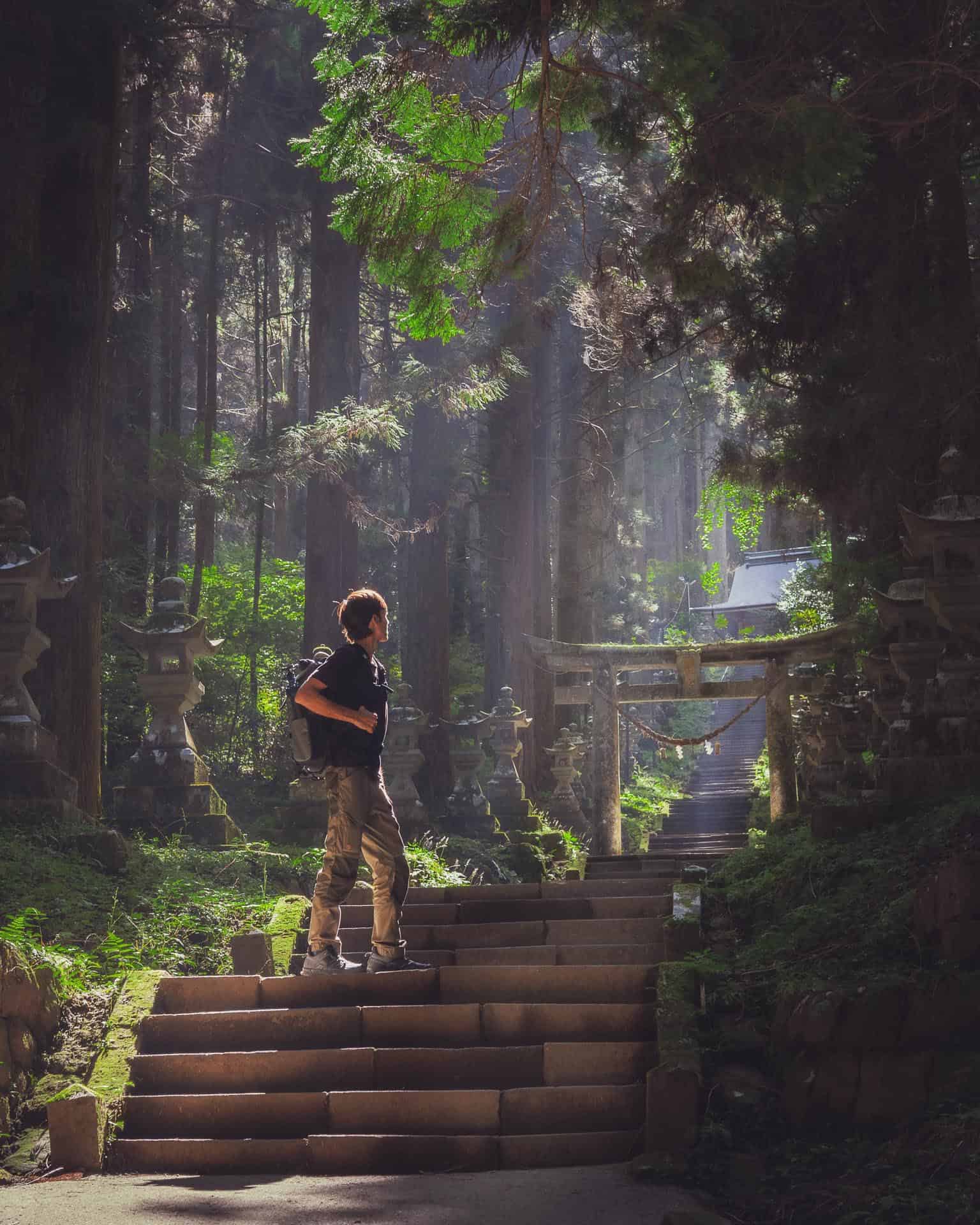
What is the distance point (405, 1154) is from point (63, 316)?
28.6 feet

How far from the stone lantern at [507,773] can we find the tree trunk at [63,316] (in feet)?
25.9

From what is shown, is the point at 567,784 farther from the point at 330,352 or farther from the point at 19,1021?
the point at 19,1021

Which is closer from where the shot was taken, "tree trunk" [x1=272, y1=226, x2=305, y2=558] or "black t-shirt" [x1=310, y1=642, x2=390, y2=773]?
"black t-shirt" [x1=310, y1=642, x2=390, y2=773]

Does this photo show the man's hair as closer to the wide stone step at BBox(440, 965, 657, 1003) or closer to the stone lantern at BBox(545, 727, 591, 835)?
the wide stone step at BBox(440, 965, 657, 1003)

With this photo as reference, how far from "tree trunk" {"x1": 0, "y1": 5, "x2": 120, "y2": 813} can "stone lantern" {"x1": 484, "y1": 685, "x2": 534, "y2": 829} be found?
7.89 m

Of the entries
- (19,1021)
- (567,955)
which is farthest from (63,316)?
(567,955)

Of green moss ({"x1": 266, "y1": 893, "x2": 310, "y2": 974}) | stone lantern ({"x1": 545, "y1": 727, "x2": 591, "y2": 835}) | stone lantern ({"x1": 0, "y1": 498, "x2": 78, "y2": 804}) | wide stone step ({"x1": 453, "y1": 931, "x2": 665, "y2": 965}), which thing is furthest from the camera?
stone lantern ({"x1": 545, "y1": 727, "x2": 591, "y2": 835})

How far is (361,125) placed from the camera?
745 cm

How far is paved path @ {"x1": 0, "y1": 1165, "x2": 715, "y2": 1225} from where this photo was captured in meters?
4.71

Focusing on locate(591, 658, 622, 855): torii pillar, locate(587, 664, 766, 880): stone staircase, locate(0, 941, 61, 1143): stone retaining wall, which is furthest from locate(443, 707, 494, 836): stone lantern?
locate(0, 941, 61, 1143): stone retaining wall

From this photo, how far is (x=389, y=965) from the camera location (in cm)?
693

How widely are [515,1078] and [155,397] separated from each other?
26.0m

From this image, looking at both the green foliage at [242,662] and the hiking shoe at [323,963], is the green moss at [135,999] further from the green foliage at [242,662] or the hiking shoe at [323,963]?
the green foliage at [242,662]

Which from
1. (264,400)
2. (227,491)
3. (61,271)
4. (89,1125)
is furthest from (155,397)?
(89,1125)
